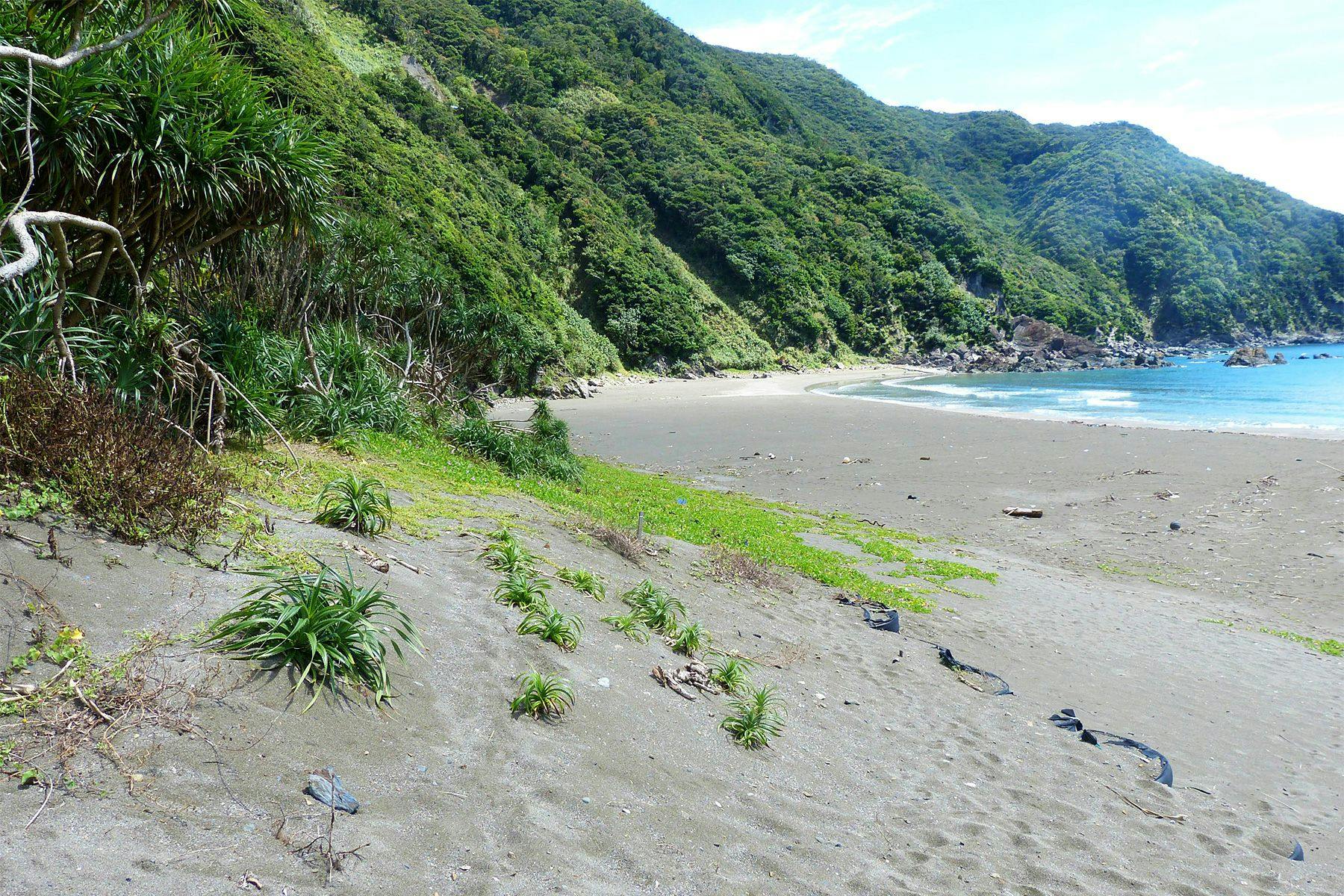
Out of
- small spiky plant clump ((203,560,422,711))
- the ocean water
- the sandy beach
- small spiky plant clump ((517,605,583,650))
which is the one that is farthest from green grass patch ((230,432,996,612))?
the ocean water

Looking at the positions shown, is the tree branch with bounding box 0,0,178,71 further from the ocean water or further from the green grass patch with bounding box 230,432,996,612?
the ocean water

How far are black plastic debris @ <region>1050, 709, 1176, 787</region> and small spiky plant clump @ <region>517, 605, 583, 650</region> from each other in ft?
12.0

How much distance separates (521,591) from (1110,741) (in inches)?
170

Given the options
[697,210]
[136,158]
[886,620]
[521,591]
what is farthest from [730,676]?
[697,210]

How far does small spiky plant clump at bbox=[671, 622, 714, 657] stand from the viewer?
206 inches

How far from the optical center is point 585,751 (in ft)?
11.6

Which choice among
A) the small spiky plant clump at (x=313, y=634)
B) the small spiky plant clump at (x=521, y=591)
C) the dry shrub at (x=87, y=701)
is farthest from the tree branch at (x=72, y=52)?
the small spiky plant clump at (x=521, y=591)

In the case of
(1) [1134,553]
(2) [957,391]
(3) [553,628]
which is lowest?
(1) [1134,553]

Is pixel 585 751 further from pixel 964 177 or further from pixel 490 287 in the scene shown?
pixel 964 177

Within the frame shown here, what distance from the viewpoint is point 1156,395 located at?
41812mm

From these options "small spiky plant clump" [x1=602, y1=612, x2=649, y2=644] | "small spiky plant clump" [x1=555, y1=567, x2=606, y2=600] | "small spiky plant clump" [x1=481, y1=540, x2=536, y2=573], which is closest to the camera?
"small spiky plant clump" [x1=602, y1=612, x2=649, y2=644]

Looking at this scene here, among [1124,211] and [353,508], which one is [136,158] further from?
[1124,211]

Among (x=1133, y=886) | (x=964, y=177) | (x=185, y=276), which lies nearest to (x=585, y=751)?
(x=1133, y=886)

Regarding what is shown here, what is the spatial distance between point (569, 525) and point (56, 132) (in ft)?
17.4
